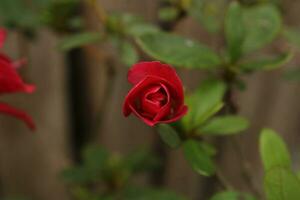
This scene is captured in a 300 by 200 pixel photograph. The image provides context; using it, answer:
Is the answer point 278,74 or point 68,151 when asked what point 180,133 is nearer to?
point 278,74

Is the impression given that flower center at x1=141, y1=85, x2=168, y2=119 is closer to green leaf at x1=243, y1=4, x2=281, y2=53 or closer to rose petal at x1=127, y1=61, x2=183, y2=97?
rose petal at x1=127, y1=61, x2=183, y2=97

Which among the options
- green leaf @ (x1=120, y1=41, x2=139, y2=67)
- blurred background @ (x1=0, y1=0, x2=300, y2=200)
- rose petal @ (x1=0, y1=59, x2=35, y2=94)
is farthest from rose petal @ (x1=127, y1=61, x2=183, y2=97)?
blurred background @ (x1=0, y1=0, x2=300, y2=200)

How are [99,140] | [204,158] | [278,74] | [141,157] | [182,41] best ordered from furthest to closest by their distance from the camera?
1. [99,140]
2. [278,74]
3. [141,157]
4. [182,41]
5. [204,158]

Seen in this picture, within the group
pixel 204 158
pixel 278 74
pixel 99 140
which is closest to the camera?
pixel 204 158

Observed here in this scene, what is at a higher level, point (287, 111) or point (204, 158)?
point (204, 158)

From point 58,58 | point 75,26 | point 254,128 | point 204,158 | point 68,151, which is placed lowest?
point 68,151

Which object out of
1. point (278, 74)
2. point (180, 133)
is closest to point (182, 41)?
point (180, 133)

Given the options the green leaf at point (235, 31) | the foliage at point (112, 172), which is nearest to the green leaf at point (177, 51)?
the green leaf at point (235, 31)
